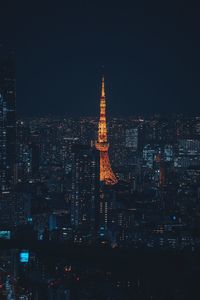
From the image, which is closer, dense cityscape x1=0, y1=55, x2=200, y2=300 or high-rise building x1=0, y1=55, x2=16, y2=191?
dense cityscape x1=0, y1=55, x2=200, y2=300

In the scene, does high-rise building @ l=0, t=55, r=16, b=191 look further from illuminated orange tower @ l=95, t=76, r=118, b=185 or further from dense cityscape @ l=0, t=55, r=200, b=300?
illuminated orange tower @ l=95, t=76, r=118, b=185

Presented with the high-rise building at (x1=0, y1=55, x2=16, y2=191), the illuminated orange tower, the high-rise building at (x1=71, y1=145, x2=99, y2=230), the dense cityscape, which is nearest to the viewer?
the dense cityscape

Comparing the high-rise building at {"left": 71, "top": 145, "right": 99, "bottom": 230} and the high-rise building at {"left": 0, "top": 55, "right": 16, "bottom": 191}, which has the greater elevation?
the high-rise building at {"left": 0, "top": 55, "right": 16, "bottom": 191}

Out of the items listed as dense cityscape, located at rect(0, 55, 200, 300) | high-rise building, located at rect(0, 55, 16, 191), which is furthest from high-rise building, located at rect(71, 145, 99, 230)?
high-rise building, located at rect(0, 55, 16, 191)

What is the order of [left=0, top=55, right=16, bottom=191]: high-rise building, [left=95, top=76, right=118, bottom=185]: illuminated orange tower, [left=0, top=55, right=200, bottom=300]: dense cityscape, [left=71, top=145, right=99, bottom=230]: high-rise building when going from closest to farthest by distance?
1. [left=0, top=55, right=200, bottom=300]: dense cityscape
2. [left=71, top=145, right=99, bottom=230]: high-rise building
3. [left=95, top=76, right=118, bottom=185]: illuminated orange tower
4. [left=0, top=55, right=16, bottom=191]: high-rise building

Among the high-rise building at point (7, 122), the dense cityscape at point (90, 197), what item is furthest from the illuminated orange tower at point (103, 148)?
the high-rise building at point (7, 122)
